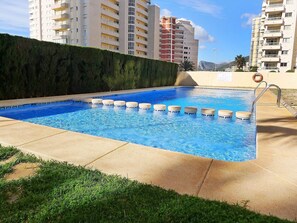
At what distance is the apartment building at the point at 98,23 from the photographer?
55.4 metres

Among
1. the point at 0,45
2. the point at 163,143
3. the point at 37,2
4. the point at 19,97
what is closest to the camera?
the point at 163,143

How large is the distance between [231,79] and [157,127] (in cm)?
2767

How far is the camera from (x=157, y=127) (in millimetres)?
8859

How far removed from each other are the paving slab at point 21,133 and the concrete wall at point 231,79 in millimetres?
30514

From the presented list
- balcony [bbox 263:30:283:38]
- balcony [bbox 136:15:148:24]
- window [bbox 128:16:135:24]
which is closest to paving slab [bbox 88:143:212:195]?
balcony [bbox 263:30:283:38]

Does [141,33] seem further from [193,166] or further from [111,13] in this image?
[193,166]

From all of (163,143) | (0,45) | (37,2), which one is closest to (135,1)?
(37,2)

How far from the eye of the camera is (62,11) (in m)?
57.8

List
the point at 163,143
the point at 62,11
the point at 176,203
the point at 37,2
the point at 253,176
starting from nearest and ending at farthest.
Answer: the point at 176,203, the point at 253,176, the point at 163,143, the point at 62,11, the point at 37,2

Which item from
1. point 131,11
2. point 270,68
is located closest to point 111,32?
point 131,11

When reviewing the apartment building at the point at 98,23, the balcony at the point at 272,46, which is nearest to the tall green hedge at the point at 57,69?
the apartment building at the point at 98,23

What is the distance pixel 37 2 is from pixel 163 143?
247 feet

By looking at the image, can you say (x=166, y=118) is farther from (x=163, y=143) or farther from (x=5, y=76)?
(x=5, y=76)

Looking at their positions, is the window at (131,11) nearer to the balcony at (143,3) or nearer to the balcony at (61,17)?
the balcony at (143,3)
